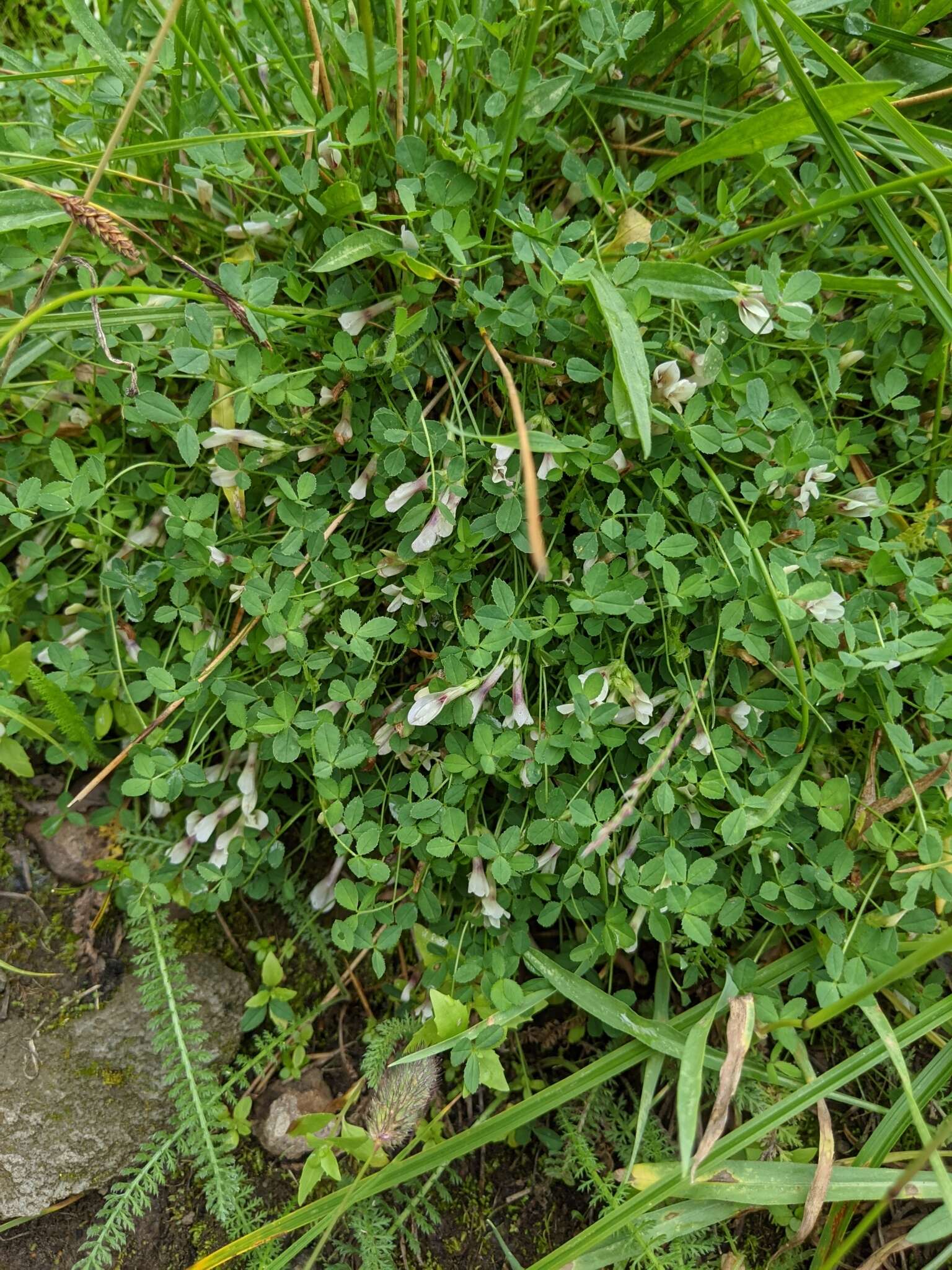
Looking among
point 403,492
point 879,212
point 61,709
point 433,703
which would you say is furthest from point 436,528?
point 879,212

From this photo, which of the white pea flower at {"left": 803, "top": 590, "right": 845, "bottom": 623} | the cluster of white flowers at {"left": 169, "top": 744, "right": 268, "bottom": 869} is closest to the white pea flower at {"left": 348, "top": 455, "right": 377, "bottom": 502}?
the cluster of white flowers at {"left": 169, "top": 744, "right": 268, "bottom": 869}

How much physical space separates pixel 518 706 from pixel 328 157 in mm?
1141

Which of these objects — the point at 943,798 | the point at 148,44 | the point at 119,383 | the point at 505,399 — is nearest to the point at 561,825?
the point at 943,798

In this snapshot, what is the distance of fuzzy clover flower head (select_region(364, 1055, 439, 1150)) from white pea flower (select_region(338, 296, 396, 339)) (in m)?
1.46

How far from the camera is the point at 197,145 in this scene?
1.66m

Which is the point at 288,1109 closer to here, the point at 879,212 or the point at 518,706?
the point at 518,706

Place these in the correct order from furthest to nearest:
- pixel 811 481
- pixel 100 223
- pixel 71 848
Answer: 1. pixel 71 848
2. pixel 811 481
3. pixel 100 223

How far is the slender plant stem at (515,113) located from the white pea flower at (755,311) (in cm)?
49

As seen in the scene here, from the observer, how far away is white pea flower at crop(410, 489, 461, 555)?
1.68m

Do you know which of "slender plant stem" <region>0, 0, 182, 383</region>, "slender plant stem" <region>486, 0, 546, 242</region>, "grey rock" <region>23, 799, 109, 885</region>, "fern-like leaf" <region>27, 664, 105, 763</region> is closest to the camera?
"slender plant stem" <region>0, 0, 182, 383</region>

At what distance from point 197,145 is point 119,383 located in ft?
1.67

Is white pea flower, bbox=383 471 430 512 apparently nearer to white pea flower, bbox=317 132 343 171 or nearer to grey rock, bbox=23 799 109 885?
white pea flower, bbox=317 132 343 171

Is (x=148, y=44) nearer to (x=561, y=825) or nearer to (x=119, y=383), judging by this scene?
(x=119, y=383)

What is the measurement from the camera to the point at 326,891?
6.40ft
